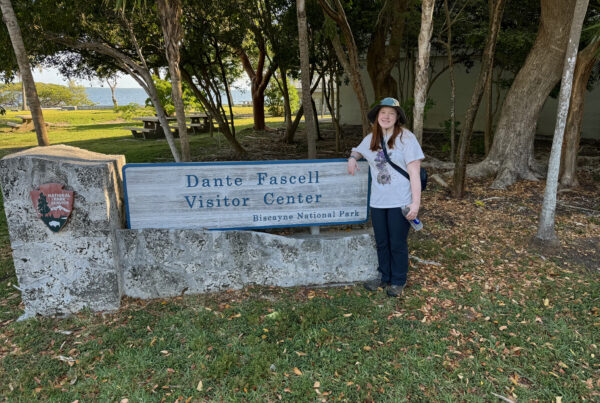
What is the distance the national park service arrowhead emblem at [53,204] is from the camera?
3.14 meters

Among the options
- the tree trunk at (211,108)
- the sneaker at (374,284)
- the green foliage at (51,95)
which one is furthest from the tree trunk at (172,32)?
the green foliage at (51,95)

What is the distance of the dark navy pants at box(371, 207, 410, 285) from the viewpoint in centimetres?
346

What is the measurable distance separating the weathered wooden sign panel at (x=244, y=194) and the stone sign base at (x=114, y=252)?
137 millimetres

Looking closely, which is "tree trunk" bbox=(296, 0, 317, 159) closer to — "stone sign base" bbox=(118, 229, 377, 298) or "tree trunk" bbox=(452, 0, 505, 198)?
"stone sign base" bbox=(118, 229, 377, 298)

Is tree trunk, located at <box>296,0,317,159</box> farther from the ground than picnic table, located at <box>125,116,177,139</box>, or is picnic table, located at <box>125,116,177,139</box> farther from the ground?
tree trunk, located at <box>296,0,317,159</box>

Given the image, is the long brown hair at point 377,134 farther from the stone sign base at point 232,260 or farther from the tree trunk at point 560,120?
the tree trunk at point 560,120

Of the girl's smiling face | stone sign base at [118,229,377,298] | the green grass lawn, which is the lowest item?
the green grass lawn

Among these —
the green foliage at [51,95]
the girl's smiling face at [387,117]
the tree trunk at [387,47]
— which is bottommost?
the girl's smiling face at [387,117]

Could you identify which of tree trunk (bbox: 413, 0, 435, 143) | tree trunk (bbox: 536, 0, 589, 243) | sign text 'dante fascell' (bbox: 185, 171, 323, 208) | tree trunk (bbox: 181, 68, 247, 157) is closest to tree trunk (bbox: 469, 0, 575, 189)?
→ tree trunk (bbox: 536, 0, 589, 243)

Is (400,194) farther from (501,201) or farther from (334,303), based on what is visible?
(501,201)

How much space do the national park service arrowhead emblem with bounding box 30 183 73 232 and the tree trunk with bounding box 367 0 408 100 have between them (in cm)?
802

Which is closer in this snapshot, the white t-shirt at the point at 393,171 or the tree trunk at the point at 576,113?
the white t-shirt at the point at 393,171

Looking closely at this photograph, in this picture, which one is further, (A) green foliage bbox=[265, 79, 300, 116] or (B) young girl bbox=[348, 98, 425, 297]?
(A) green foliage bbox=[265, 79, 300, 116]

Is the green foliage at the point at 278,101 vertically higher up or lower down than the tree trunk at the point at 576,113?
higher up
